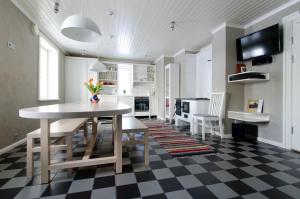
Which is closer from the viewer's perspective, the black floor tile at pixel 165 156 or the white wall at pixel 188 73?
the black floor tile at pixel 165 156

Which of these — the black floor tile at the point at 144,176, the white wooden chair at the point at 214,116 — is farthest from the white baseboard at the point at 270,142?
the black floor tile at the point at 144,176

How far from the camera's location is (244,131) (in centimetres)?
312

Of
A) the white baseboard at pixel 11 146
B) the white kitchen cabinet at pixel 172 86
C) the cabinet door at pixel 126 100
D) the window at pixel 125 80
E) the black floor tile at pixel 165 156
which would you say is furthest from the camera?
the window at pixel 125 80

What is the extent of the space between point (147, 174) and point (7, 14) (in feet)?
10.4

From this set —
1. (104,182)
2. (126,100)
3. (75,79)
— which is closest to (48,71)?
(75,79)

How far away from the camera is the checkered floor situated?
1.36m

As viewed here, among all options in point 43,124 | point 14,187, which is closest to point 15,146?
point 14,187

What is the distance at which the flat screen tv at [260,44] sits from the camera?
8.30ft

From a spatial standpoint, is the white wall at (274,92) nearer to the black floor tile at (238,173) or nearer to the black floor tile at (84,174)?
the black floor tile at (238,173)

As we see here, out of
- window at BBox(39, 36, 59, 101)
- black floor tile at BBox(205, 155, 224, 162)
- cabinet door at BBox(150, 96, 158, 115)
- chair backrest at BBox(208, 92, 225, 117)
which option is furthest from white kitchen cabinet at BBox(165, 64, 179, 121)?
window at BBox(39, 36, 59, 101)

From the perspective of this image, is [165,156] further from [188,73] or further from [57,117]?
[188,73]

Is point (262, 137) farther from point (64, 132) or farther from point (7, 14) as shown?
point (7, 14)

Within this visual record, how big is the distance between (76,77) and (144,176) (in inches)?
196

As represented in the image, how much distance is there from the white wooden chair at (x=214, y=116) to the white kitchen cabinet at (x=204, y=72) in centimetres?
81
